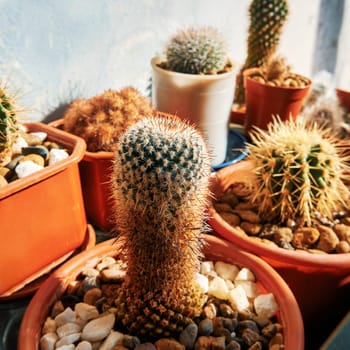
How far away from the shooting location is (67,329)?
0.70m

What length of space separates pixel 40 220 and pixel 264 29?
111 cm

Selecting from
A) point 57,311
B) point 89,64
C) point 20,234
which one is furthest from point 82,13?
point 57,311

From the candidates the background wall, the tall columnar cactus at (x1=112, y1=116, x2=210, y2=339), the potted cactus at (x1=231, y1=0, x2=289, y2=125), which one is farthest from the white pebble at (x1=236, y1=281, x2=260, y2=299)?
the potted cactus at (x1=231, y1=0, x2=289, y2=125)

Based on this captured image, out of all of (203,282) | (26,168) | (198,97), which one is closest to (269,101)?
(198,97)

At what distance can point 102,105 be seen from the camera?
3.10ft

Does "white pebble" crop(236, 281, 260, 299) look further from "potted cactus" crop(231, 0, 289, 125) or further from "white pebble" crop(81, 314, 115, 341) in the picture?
"potted cactus" crop(231, 0, 289, 125)

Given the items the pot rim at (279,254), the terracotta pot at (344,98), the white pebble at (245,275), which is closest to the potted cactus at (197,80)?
the pot rim at (279,254)

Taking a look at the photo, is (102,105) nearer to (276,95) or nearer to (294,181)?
(294,181)

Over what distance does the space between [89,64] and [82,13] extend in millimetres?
133

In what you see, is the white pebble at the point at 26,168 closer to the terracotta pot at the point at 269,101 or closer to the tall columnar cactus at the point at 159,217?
the tall columnar cactus at the point at 159,217

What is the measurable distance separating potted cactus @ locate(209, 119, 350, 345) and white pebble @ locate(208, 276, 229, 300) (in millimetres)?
92

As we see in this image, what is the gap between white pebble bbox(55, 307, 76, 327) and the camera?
71 cm

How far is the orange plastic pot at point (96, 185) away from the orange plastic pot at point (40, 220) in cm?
5

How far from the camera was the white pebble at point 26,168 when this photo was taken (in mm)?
761
